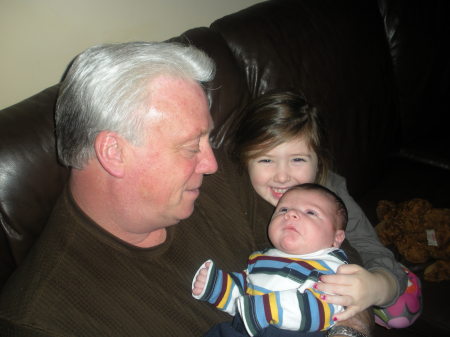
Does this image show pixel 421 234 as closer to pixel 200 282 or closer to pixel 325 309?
pixel 325 309

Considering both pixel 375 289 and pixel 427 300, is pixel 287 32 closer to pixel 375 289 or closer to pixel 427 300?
pixel 375 289

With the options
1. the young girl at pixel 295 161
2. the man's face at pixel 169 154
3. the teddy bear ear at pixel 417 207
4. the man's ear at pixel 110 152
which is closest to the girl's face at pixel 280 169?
the young girl at pixel 295 161

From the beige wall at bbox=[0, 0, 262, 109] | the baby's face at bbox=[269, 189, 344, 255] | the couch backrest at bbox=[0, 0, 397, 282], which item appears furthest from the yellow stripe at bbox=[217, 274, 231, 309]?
the beige wall at bbox=[0, 0, 262, 109]

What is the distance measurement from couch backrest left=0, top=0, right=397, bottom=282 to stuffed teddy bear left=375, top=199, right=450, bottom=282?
0.38 m

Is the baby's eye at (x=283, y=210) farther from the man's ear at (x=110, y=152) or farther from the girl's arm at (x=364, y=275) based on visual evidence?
the man's ear at (x=110, y=152)

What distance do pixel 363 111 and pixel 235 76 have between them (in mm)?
1045

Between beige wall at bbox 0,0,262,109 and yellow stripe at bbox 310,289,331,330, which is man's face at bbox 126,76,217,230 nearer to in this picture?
yellow stripe at bbox 310,289,331,330

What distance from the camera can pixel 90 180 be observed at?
1084 millimetres

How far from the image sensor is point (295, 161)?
161 centimetres

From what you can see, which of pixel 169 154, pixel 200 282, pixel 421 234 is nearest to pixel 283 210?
pixel 200 282

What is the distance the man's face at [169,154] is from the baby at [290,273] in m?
0.26

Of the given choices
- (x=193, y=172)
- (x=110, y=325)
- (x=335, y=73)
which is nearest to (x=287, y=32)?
(x=335, y=73)

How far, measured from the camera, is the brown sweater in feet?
3.10

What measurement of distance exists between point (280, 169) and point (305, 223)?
32 centimetres
